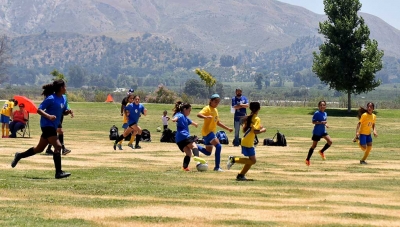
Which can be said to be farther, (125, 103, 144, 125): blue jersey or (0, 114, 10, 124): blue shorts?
(0, 114, 10, 124): blue shorts

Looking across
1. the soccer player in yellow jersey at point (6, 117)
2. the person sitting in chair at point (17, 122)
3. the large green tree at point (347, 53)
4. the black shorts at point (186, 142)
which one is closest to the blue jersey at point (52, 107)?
the black shorts at point (186, 142)

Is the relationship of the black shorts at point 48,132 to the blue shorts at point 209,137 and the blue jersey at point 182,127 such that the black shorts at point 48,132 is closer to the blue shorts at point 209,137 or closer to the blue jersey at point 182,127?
the blue jersey at point 182,127

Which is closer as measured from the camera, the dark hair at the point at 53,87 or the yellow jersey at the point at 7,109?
the dark hair at the point at 53,87

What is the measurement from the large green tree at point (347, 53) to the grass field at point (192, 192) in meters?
51.9

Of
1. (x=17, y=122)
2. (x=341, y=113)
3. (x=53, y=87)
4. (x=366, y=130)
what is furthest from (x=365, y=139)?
(x=341, y=113)

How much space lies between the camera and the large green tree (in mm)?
77938

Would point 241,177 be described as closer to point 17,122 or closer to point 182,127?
point 182,127

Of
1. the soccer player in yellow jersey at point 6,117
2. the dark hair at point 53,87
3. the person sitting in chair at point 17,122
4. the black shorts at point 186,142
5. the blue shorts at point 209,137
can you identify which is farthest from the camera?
the soccer player in yellow jersey at point 6,117

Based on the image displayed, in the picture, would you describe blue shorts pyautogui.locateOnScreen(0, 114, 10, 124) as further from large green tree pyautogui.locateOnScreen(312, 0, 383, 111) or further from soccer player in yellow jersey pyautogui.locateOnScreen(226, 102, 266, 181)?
large green tree pyautogui.locateOnScreen(312, 0, 383, 111)

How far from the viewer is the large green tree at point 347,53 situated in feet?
256

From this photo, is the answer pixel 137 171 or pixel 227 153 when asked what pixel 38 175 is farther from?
pixel 227 153

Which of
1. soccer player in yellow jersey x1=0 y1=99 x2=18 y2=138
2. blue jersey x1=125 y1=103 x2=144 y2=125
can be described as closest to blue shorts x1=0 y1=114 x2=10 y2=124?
soccer player in yellow jersey x1=0 y1=99 x2=18 y2=138

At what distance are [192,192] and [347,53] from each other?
64309 mm

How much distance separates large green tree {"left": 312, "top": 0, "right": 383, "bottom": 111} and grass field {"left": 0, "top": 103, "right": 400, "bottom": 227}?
170 ft
